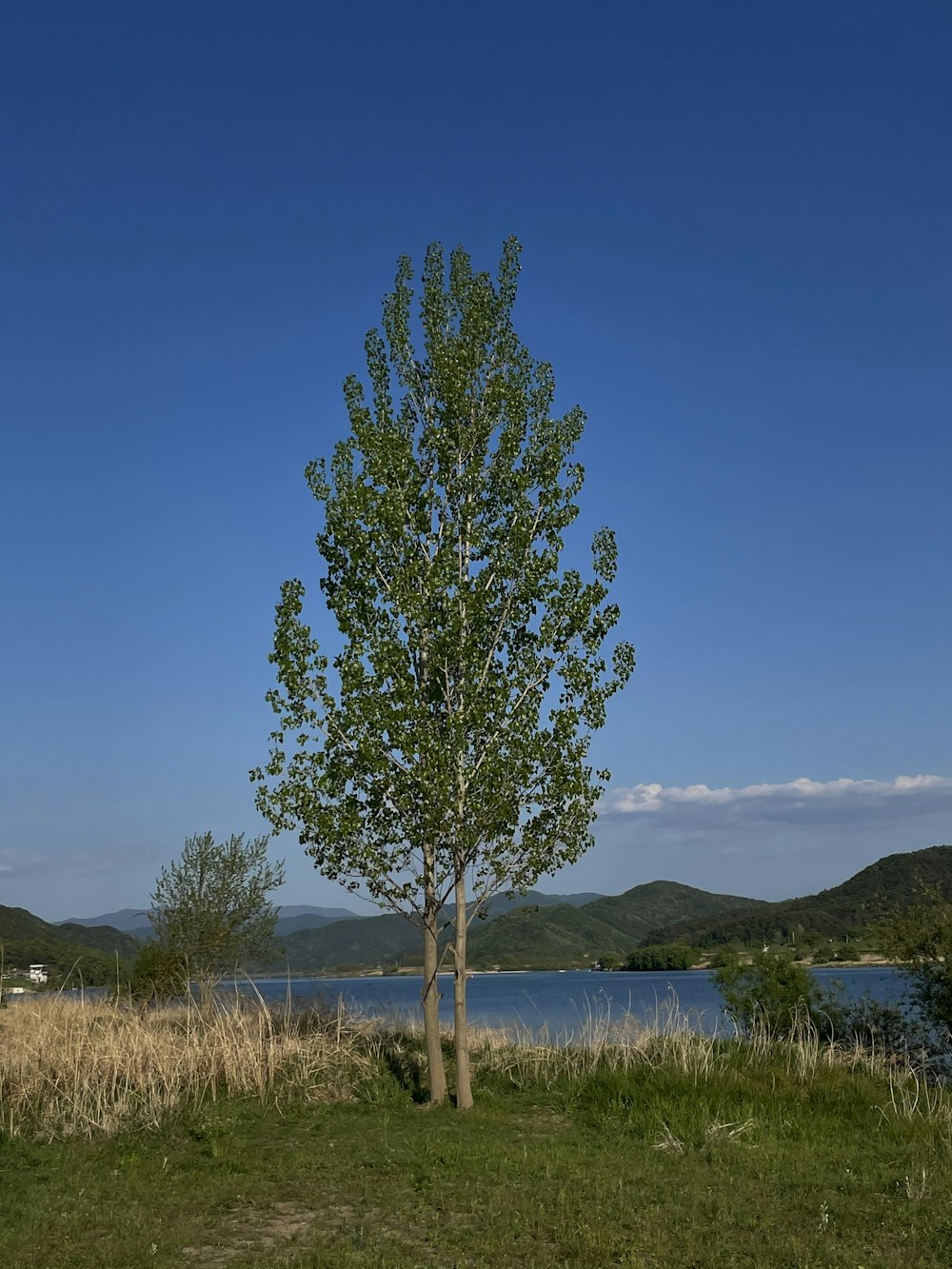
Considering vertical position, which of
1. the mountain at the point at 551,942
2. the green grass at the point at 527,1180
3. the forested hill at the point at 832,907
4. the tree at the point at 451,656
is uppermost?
the tree at the point at 451,656

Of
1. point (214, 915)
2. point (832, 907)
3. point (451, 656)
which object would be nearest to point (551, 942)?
point (832, 907)

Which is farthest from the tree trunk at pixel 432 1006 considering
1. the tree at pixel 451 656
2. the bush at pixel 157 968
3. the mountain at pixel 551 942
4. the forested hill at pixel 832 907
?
the mountain at pixel 551 942

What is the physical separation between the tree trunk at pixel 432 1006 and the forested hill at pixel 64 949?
6.37 metres

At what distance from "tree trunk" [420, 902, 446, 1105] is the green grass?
0.55 metres

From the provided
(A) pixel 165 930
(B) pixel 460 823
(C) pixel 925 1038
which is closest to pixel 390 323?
(B) pixel 460 823

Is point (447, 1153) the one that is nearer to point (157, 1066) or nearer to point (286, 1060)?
point (286, 1060)

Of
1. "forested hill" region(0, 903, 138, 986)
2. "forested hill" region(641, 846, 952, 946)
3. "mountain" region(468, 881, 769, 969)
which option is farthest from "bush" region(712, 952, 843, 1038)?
"mountain" region(468, 881, 769, 969)

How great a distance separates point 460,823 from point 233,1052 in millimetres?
5020

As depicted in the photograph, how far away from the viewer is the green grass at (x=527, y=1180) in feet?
25.5

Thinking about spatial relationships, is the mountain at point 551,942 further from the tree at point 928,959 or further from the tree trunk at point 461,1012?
the tree trunk at point 461,1012

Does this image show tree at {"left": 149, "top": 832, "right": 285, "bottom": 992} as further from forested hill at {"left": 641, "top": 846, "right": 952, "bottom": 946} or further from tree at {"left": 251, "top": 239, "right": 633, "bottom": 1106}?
forested hill at {"left": 641, "top": 846, "right": 952, "bottom": 946}

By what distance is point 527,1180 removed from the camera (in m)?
9.77

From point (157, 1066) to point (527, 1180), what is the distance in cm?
698

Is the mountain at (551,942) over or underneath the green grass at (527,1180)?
underneath
